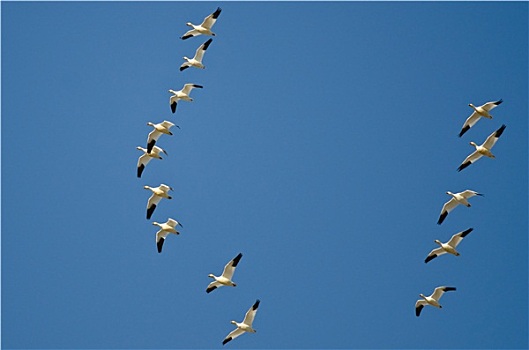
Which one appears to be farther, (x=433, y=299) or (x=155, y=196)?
(x=155, y=196)

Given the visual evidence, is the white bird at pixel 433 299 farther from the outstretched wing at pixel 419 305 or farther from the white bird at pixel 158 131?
the white bird at pixel 158 131

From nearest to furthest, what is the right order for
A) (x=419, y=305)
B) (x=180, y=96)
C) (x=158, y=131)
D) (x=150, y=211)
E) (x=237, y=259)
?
1. (x=237, y=259)
2. (x=158, y=131)
3. (x=419, y=305)
4. (x=150, y=211)
5. (x=180, y=96)

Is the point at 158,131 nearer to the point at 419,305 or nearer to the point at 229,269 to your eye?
the point at 229,269

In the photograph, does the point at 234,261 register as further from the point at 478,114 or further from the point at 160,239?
the point at 478,114

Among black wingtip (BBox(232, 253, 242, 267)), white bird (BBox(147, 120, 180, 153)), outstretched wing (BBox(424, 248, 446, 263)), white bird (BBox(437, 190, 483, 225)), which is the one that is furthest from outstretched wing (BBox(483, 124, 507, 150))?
white bird (BBox(147, 120, 180, 153))

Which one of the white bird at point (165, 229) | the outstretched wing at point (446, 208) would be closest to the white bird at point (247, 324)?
the white bird at point (165, 229)

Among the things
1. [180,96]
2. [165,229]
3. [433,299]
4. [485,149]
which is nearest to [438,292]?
[433,299]

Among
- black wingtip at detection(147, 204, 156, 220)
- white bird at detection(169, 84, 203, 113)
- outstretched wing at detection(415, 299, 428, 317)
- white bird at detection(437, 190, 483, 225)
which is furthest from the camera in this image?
white bird at detection(169, 84, 203, 113)

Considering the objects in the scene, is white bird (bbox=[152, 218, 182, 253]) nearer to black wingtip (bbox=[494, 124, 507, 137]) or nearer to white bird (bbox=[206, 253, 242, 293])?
white bird (bbox=[206, 253, 242, 293])

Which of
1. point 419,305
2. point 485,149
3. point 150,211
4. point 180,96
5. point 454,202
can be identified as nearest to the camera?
point 485,149

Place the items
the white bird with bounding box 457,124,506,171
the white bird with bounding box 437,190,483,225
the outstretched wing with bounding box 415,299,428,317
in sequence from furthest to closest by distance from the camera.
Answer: the outstretched wing with bounding box 415,299,428,317 < the white bird with bounding box 437,190,483,225 < the white bird with bounding box 457,124,506,171

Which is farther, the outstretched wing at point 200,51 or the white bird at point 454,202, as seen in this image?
the outstretched wing at point 200,51

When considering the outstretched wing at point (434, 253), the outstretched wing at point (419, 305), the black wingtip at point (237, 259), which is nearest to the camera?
the black wingtip at point (237, 259)

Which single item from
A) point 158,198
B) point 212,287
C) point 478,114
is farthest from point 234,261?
point 478,114
